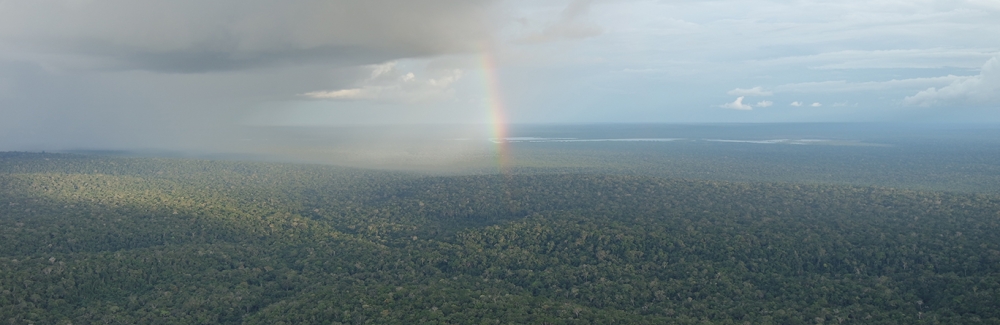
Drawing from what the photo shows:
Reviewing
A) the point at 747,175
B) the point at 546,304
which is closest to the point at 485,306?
the point at 546,304

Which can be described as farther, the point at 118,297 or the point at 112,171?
the point at 112,171

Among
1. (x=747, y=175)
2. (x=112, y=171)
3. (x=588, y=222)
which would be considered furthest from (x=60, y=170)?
(x=747, y=175)

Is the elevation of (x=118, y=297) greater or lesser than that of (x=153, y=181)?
lesser

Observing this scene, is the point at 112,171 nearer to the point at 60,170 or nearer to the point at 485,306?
the point at 60,170

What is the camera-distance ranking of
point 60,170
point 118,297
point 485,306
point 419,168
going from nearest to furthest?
1. point 485,306
2. point 118,297
3. point 60,170
4. point 419,168

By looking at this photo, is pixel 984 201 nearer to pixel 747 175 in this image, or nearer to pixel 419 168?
pixel 747 175

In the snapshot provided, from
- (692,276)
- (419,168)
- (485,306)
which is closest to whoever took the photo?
(485,306)
